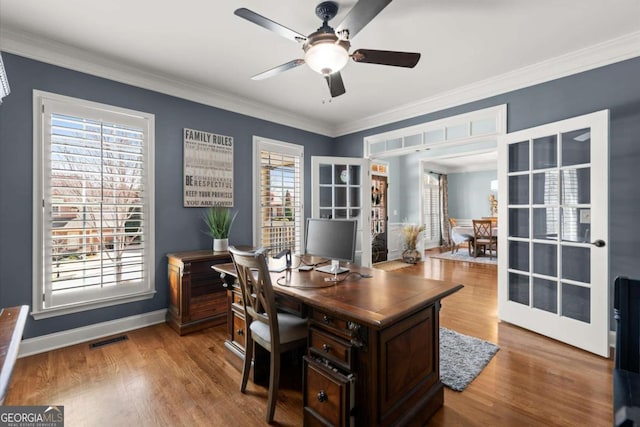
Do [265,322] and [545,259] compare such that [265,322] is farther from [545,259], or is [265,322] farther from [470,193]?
[470,193]

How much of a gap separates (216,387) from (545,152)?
3.58 m

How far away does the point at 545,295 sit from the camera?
2857 millimetres

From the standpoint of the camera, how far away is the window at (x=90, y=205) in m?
2.56

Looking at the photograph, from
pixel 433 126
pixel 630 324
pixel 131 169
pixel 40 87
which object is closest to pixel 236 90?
pixel 131 169

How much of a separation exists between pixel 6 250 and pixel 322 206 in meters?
3.42

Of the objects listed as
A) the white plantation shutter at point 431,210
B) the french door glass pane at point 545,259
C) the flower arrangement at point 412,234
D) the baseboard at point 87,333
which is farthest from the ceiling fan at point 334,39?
the white plantation shutter at point 431,210

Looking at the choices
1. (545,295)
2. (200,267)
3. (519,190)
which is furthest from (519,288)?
(200,267)

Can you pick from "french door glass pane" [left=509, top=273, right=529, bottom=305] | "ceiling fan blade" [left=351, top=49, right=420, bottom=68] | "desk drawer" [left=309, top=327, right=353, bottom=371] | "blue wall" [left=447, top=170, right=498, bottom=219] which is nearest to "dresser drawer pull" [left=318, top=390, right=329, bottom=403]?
"desk drawer" [left=309, top=327, right=353, bottom=371]

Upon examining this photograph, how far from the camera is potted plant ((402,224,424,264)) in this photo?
680 cm

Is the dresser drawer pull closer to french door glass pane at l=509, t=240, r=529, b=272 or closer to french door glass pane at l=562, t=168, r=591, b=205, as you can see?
french door glass pane at l=509, t=240, r=529, b=272

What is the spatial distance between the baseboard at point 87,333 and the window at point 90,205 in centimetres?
20

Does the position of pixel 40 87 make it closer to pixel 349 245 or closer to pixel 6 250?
pixel 6 250

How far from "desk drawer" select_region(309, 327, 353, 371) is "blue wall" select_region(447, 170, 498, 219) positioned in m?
9.24

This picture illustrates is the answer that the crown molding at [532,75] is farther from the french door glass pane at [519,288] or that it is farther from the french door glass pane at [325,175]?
the french door glass pane at [519,288]
